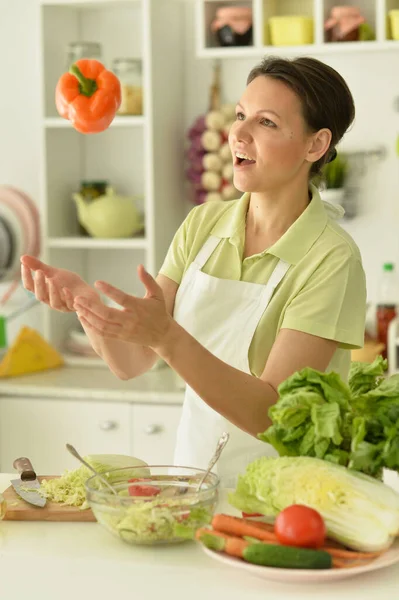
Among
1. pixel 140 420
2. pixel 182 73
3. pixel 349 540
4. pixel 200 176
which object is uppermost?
pixel 182 73

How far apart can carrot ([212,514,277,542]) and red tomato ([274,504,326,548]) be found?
31mm

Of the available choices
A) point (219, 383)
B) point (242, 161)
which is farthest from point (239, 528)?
point (242, 161)

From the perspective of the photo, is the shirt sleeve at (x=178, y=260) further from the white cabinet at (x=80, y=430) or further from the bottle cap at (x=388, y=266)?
the bottle cap at (x=388, y=266)

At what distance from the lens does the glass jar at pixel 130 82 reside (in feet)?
11.6

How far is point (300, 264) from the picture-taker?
76.3 inches

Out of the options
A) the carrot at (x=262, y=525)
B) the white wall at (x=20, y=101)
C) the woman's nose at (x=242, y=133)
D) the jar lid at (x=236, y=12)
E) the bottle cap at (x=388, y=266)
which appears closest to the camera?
the carrot at (x=262, y=525)

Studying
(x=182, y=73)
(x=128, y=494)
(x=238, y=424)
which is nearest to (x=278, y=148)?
(x=238, y=424)

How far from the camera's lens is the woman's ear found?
1974 mm

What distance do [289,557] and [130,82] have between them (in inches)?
99.0

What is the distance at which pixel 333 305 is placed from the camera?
184 cm

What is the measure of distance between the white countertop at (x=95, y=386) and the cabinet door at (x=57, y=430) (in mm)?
31

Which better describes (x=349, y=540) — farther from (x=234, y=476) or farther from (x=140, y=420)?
(x=140, y=420)

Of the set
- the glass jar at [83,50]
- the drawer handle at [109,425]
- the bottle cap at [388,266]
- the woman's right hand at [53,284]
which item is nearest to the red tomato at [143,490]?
the woman's right hand at [53,284]

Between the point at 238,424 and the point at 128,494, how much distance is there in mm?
311
